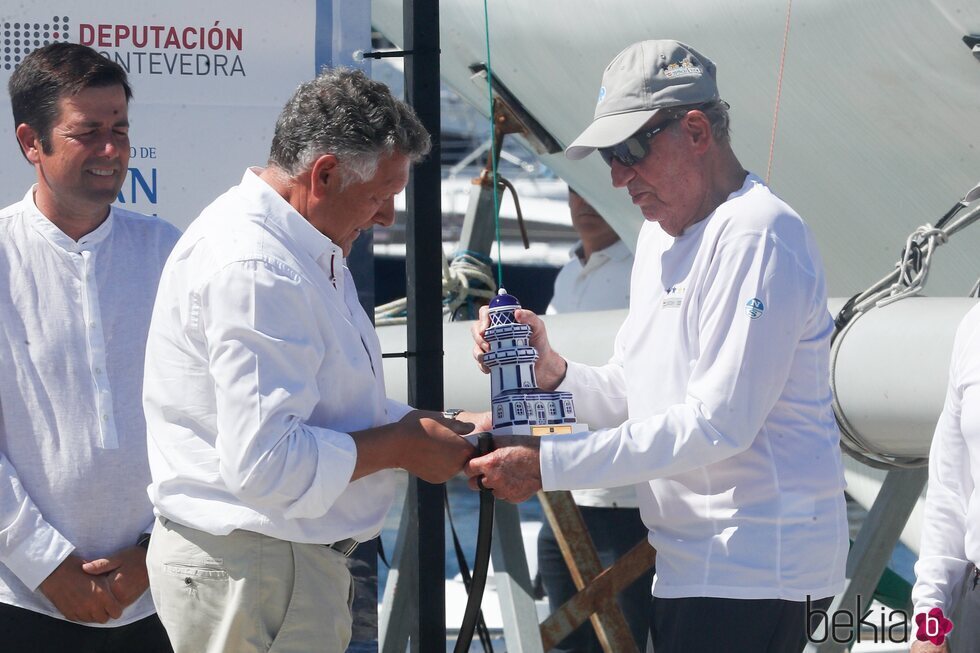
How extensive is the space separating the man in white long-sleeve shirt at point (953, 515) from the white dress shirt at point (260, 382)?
1072 mm

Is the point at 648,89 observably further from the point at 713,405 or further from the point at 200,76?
the point at 200,76

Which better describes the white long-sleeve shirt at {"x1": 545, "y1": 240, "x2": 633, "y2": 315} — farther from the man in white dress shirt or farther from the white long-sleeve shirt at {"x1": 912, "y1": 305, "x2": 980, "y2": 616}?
the man in white dress shirt

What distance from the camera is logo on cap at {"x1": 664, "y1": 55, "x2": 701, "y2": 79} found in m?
2.45

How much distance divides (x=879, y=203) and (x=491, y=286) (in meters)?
1.43

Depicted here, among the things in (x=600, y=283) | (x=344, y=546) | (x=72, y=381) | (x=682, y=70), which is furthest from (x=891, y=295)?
(x=600, y=283)

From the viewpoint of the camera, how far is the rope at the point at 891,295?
3180 mm

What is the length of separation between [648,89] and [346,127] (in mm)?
590

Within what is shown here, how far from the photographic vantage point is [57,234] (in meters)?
2.58

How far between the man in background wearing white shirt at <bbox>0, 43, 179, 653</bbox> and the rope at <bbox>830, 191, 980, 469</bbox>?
1.55 meters

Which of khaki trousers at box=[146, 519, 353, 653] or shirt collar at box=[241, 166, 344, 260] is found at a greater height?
shirt collar at box=[241, 166, 344, 260]

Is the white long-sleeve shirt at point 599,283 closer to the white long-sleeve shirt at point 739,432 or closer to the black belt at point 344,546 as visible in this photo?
the white long-sleeve shirt at point 739,432

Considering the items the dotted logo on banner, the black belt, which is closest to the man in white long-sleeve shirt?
the black belt

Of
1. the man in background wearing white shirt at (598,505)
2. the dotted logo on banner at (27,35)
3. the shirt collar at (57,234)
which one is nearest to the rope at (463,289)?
the man in background wearing white shirt at (598,505)

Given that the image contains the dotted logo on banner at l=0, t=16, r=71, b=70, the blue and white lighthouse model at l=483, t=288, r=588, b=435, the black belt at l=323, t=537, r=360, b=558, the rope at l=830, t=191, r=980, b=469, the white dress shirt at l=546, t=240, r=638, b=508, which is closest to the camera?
the black belt at l=323, t=537, r=360, b=558
